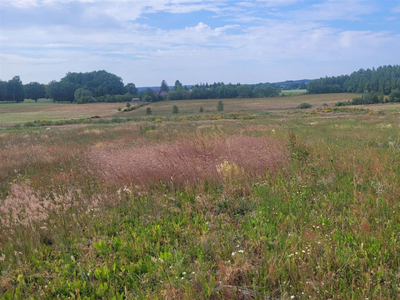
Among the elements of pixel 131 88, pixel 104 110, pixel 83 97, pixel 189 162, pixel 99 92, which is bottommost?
pixel 189 162

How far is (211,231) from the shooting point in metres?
3.74

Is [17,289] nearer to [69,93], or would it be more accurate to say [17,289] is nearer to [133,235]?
[133,235]

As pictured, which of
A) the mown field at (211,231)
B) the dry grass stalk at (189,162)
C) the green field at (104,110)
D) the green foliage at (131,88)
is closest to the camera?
the mown field at (211,231)

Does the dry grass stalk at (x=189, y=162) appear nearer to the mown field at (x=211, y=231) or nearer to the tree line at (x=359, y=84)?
the mown field at (x=211, y=231)

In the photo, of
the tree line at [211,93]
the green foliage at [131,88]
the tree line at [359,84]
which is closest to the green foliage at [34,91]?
the green foliage at [131,88]

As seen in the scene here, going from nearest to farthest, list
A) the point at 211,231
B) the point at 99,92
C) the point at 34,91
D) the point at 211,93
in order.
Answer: the point at 211,231 < the point at 211,93 < the point at 34,91 < the point at 99,92

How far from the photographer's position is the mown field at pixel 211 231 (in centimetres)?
276

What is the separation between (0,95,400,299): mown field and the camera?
276 centimetres

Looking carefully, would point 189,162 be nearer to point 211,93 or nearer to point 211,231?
point 211,231

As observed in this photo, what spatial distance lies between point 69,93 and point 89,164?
375 ft

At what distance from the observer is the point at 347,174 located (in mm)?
5344

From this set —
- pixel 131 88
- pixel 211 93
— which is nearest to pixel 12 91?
pixel 131 88

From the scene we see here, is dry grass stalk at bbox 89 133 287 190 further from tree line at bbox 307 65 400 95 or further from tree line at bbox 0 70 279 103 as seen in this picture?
tree line at bbox 307 65 400 95

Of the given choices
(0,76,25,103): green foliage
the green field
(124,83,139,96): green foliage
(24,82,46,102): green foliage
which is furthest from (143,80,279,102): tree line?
(0,76,25,103): green foliage
